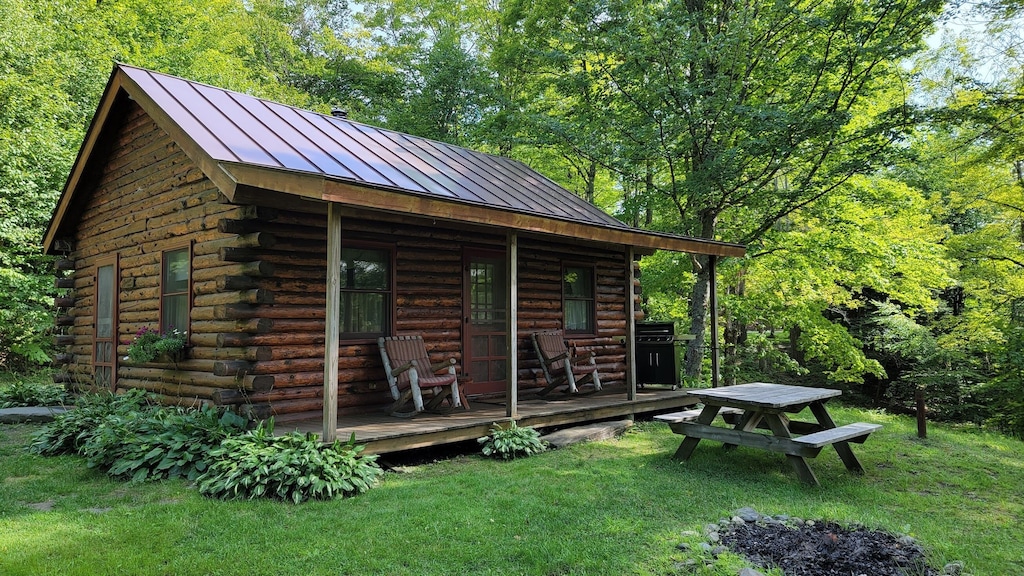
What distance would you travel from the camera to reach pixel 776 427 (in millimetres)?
5605

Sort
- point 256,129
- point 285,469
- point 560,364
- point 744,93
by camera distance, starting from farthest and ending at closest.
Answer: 1. point 744,93
2. point 560,364
3. point 256,129
4. point 285,469

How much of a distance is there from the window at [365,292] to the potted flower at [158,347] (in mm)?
1749

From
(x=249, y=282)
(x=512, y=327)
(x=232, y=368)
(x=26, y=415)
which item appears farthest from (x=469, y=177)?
(x=26, y=415)

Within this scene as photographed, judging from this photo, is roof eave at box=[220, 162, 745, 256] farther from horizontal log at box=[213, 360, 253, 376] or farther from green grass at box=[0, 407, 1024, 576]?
green grass at box=[0, 407, 1024, 576]

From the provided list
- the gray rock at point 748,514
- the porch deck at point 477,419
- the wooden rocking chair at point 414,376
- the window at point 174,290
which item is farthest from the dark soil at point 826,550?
the window at point 174,290

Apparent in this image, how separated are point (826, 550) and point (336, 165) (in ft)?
17.7

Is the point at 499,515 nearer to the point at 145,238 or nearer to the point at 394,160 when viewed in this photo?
the point at 394,160

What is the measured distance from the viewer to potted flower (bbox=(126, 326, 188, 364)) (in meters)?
6.60

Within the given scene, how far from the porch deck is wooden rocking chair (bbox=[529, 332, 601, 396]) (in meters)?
0.22

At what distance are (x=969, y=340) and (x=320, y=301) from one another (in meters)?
12.8

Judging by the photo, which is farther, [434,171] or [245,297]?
[434,171]

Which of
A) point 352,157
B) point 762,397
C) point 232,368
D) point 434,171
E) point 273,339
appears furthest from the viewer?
point 434,171

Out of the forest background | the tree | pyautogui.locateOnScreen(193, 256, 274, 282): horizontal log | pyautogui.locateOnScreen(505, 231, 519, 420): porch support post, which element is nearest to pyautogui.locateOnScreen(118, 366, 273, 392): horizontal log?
pyautogui.locateOnScreen(193, 256, 274, 282): horizontal log

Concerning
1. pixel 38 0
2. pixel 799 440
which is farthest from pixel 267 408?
pixel 38 0
